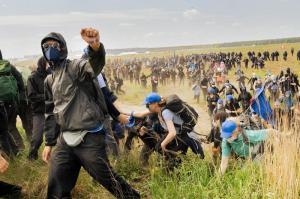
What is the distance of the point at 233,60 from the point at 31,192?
146 ft

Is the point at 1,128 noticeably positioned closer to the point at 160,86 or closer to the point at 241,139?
the point at 241,139

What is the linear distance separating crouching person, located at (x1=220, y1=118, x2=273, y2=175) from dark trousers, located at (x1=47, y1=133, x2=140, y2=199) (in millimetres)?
1250

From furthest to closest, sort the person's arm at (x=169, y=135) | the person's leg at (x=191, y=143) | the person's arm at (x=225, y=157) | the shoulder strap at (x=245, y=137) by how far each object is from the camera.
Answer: the person's leg at (x=191, y=143) → the person's arm at (x=169, y=135) → the shoulder strap at (x=245, y=137) → the person's arm at (x=225, y=157)

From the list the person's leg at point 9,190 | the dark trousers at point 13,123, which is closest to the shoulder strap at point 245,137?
the person's leg at point 9,190

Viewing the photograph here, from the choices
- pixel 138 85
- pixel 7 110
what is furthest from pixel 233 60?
pixel 7 110

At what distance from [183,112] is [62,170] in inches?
76.8

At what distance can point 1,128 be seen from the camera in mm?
5859

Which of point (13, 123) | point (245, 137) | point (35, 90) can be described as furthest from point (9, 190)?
point (245, 137)

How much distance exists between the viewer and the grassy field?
3.65 metres

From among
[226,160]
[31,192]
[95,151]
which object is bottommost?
[31,192]

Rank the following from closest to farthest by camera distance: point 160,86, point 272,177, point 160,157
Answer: point 272,177 < point 160,157 < point 160,86

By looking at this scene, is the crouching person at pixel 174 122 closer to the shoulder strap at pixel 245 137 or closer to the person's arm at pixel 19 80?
the shoulder strap at pixel 245 137

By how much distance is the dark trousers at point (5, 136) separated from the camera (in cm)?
574

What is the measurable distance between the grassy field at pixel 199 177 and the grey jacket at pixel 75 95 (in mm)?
983
